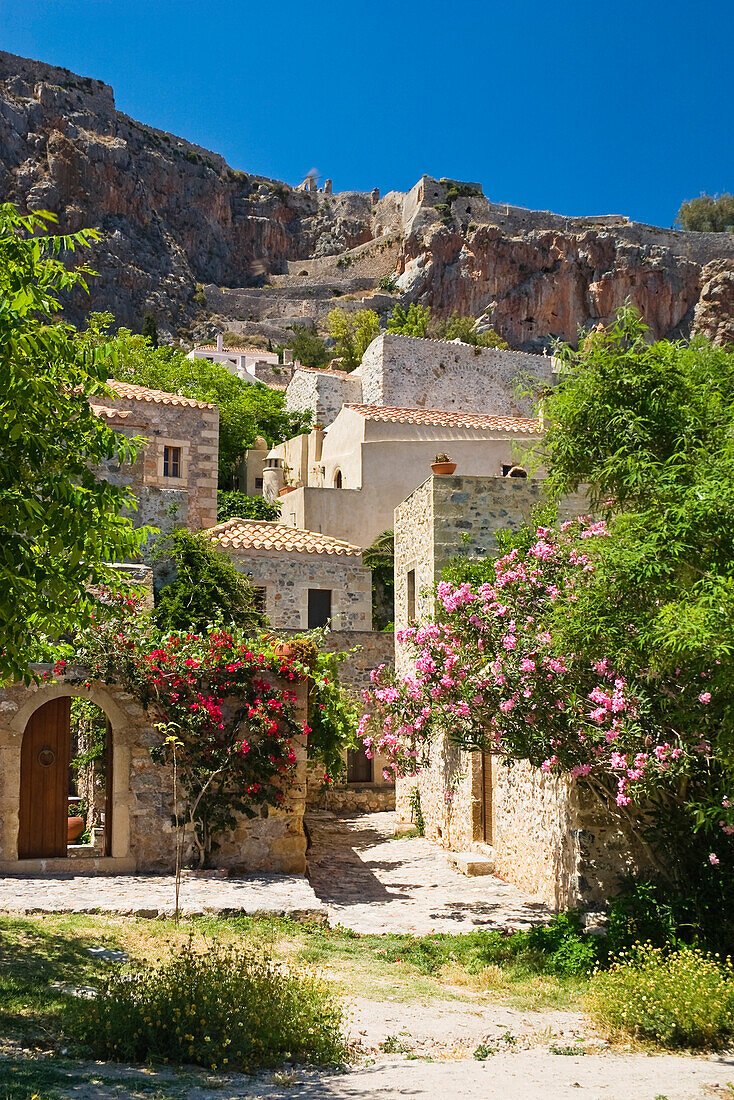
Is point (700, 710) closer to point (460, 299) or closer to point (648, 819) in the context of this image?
point (648, 819)

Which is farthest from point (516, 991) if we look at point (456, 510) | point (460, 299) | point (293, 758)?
point (460, 299)

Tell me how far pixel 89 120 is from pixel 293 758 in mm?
90185

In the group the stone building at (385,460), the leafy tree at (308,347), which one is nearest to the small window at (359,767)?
the stone building at (385,460)

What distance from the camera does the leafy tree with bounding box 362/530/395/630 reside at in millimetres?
27453

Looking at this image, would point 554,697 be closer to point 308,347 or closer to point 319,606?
point 319,606

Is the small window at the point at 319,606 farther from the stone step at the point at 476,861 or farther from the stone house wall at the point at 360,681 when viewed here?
the stone step at the point at 476,861

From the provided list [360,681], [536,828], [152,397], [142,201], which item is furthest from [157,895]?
[142,201]

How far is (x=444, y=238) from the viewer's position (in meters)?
77.2

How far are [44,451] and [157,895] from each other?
6170 mm

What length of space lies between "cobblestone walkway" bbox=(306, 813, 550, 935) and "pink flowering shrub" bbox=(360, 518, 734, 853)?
187 cm

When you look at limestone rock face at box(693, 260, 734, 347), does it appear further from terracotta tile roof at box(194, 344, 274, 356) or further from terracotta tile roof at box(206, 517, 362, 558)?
terracotta tile roof at box(206, 517, 362, 558)

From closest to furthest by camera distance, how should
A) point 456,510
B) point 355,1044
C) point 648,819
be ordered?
1. point 355,1044
2. point 648,819
3. point 456,510

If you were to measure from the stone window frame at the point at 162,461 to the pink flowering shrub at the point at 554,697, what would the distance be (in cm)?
1389

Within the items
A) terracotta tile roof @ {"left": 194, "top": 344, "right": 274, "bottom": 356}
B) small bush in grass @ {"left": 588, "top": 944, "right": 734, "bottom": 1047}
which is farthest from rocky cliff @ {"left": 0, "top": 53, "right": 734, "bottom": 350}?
small bush in grass @ {"left": 588, "top": 944, "right": 734, "bottom": 1047}
